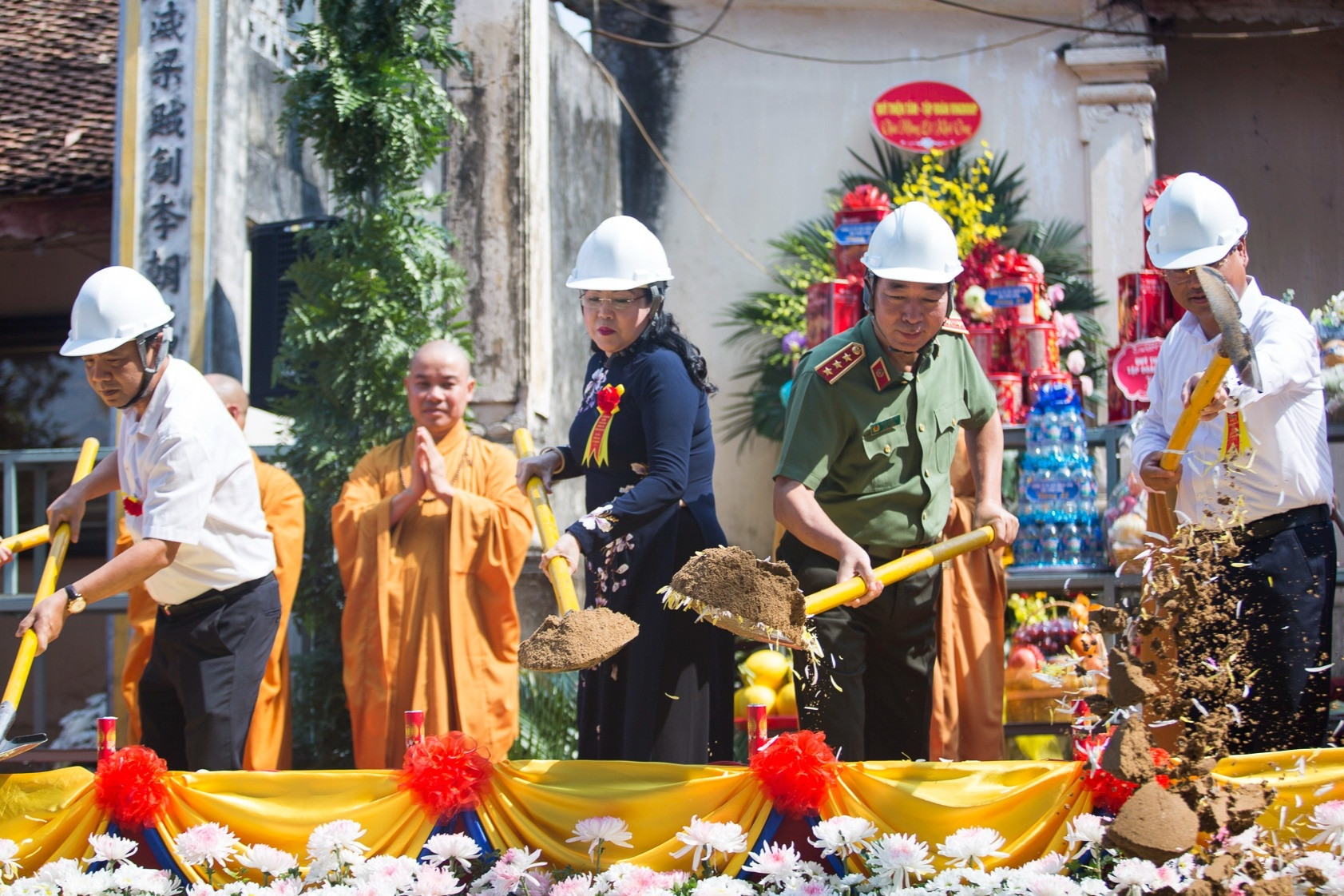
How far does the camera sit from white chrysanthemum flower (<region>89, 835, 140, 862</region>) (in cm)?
266

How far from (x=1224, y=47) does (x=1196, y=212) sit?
6152 millimetres

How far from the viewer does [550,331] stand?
652 cm


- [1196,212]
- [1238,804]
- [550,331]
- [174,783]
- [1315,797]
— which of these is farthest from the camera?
[550,331]

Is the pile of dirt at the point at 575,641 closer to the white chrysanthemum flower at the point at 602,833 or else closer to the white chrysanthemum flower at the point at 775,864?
the white chrysanthemum flower at the point at 602,833

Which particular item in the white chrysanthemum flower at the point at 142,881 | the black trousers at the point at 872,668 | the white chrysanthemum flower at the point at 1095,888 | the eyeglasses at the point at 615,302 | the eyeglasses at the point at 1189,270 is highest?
the eyeglasses at the point at 1189,270

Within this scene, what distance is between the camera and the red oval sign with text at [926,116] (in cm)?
795

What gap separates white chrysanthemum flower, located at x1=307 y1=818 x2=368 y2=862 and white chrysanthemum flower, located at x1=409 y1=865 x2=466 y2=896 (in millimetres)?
159

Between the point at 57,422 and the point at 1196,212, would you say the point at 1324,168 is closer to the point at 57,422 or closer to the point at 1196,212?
the point at 1196,212

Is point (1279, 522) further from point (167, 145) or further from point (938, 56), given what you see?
point (938, 56)

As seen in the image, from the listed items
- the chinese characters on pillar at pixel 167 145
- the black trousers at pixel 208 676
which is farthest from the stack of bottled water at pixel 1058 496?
the chinese characters on pillar at pixel 167 145

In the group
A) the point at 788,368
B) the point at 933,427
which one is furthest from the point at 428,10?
the point at 933,427

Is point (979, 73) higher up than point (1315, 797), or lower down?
higher up

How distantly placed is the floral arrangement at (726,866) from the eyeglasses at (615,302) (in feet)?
3.91

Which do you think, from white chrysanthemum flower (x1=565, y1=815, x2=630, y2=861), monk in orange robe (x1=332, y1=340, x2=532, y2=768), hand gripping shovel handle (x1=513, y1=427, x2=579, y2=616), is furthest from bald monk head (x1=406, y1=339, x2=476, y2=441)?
white chrysanthemum flower (x1=565, y1=815, x2=630, y2=861)
